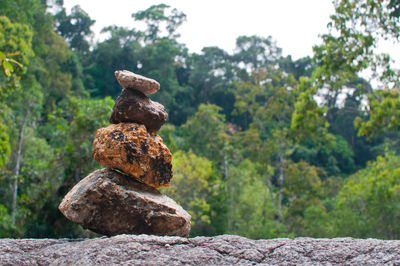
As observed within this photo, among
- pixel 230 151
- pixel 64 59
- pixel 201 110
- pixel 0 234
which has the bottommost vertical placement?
pixel 0 234

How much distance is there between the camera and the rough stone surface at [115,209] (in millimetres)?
4098

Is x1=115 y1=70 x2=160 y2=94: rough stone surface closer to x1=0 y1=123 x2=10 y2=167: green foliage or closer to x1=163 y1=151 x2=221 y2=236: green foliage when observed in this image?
x1=0 y1=123 x2=10 y2=167: green foliage

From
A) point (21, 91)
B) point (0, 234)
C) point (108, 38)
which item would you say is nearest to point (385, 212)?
point (0, 234)

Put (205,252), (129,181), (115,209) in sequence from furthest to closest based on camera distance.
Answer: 1. (129,181)
2. (115,209)
3. (205,252)

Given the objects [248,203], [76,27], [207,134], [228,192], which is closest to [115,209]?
[248,203]

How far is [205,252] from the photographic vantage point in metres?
3.52

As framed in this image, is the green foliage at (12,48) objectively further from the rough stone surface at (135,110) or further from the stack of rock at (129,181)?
the stack of rock at (129,181)

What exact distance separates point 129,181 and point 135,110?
792mm

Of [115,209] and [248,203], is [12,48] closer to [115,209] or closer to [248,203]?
[115,209]

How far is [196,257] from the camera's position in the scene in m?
3.43

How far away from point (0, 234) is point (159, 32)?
65.7 ft

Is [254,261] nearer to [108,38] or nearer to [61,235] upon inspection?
[61,235]

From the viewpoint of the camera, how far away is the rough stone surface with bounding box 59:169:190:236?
410 centimetres

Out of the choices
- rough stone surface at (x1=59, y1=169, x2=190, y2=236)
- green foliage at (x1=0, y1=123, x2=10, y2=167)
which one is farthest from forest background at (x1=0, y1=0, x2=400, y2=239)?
rough stone surface at (x1=59, y1=169, x2=190, y2=236)
